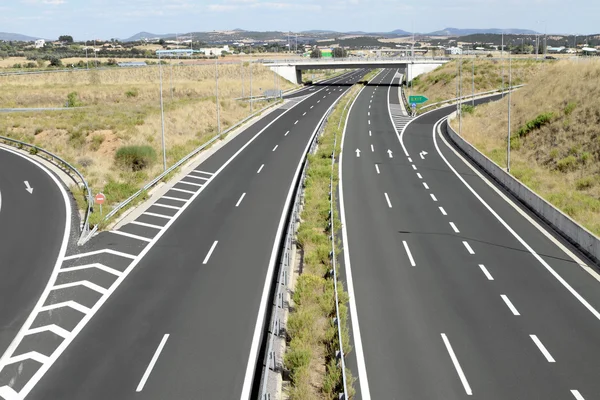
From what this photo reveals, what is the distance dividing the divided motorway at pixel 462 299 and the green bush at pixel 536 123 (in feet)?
60.0

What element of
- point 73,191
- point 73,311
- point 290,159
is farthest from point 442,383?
point 290,159

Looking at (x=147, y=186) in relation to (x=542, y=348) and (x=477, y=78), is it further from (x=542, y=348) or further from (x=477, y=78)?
(x=477, y=78)

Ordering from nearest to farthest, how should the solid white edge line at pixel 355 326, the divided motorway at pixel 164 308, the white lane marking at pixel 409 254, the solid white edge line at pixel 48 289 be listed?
1. the solid white edge line at pixel 355 326
2. the divided motorway at pixel 164 308
3. the solid white edge line at pixel 48 289
4. the white lane marking at pixel 409 254

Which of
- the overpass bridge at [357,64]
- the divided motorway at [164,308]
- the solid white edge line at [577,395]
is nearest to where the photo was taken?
the solid white edge line at [577,395]

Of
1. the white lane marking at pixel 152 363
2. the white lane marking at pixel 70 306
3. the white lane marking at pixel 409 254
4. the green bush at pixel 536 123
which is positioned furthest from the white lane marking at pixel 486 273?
the green bush at pixel 536 123

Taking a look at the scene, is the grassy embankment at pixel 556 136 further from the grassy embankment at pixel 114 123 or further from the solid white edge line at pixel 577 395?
the grassy embankment at pixel 114 123

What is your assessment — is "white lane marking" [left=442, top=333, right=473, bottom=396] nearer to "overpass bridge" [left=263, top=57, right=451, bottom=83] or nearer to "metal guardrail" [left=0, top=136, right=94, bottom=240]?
"metal guardrail" [left=0, top=136, right=94, bottom=240]

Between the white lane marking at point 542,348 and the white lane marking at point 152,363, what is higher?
the white lane marking at point 152,363

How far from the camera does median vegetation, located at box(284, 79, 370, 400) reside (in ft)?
47.6

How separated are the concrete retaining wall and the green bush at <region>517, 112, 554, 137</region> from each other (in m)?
10.8

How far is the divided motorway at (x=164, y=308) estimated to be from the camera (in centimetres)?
1488

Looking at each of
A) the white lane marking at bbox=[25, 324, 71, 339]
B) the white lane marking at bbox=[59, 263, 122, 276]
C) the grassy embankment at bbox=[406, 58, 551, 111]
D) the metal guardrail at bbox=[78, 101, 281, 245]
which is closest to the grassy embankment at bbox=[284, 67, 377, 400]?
the white lane marking at bbox=[25, 324, 71, 339]

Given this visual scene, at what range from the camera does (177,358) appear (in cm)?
1581

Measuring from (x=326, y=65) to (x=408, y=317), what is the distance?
4053 inches
